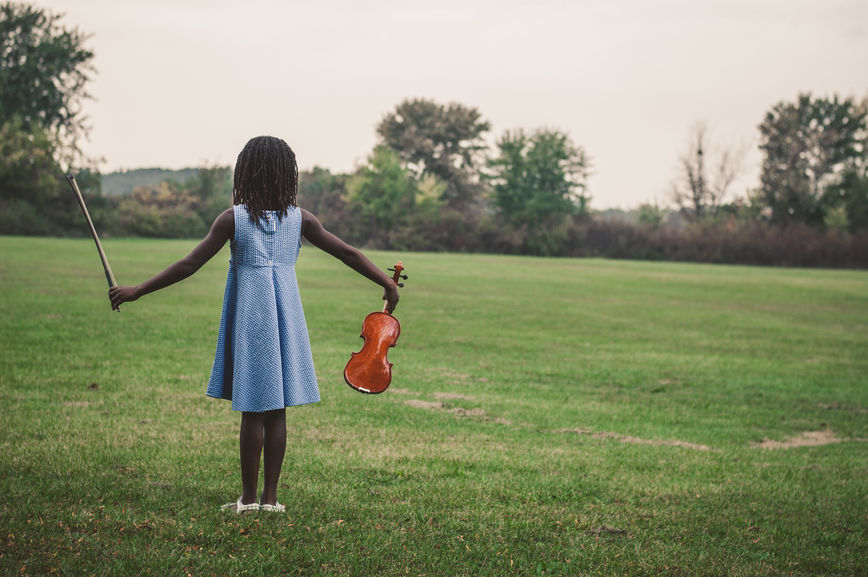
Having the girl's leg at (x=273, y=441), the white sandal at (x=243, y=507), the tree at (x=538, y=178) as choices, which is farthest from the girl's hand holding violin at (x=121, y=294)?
the tree at (x=538, y=178)

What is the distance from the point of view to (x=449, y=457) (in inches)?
266

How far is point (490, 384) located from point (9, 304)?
10953 millimetres

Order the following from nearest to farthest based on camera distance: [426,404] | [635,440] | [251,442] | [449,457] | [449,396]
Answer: [251,442] < [449,457] < [635,440] < [426,404] < [449,396]

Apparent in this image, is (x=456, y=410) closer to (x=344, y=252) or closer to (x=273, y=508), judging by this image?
(x=273, y=508)

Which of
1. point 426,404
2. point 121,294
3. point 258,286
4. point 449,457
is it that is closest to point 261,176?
point 258,286

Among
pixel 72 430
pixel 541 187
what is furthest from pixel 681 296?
pixel 541 187

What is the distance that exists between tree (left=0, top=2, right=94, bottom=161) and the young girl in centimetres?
6743

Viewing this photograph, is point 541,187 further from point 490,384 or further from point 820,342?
point 490,384

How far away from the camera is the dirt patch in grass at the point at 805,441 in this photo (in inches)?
345

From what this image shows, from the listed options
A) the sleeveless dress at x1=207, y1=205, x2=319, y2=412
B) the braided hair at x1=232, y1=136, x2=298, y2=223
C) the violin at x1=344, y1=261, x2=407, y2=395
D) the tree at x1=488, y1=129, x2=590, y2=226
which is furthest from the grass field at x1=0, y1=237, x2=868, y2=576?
the tree at x1=488, y1=129, x2=590, y2=226

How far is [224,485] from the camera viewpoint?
536cm

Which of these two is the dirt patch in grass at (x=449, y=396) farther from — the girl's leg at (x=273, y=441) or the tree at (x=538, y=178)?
the tree at (x=538, y=178)

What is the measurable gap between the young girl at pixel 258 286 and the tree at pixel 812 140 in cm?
8414

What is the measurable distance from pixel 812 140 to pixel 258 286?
305ft
